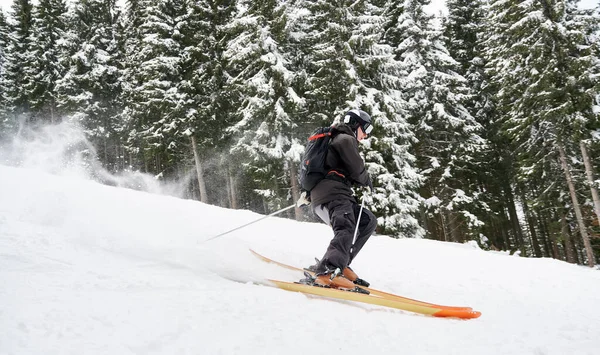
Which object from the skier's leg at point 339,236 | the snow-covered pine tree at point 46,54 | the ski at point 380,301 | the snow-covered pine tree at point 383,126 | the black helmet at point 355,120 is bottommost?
the ski at point 380,301

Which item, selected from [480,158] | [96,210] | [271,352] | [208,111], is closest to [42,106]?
[208,111]

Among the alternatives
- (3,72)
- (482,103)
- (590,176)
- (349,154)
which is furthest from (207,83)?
(3,72)

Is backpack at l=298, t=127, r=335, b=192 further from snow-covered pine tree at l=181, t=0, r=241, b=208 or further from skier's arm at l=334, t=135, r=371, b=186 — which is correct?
snow-covered pine tree at l=181, t=0, r=241, b=208

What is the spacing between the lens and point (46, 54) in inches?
1141

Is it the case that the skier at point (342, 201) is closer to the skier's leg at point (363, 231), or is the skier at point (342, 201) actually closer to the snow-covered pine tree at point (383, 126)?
the skier's leg at point (363, 231)

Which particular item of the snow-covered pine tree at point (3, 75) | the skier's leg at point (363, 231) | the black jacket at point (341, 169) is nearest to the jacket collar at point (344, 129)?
the black jacket at point (341, 169)

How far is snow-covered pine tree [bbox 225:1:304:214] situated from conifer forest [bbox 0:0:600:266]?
6 centimetres

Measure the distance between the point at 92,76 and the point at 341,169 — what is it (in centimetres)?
2750

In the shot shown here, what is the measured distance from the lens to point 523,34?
46.4 feet

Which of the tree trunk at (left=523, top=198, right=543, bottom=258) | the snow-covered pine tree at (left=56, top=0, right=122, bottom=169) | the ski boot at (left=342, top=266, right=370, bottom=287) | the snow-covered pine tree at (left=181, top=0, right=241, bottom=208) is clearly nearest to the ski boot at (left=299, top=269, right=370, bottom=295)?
the ski boot at (left=342, top=266, right=370, bottom=287)

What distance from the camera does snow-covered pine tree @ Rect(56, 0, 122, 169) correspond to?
25141 millimetres

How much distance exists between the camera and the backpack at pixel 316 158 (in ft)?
13.0

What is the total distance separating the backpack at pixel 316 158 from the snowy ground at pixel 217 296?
134 cm

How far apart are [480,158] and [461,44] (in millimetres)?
7126
